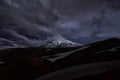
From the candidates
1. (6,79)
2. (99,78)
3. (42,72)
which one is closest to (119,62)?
(99,78)

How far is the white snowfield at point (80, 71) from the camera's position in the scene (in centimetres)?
98

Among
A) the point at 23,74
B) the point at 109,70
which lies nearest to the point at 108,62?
the point at 109,70

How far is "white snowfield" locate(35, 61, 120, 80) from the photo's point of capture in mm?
983

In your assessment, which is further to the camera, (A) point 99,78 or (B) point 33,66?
(B) point 33,66

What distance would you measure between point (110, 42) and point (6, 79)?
1381 millimetres

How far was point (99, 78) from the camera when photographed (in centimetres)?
88

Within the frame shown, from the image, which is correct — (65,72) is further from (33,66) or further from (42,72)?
(33,66)

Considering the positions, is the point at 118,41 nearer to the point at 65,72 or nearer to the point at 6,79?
the point at 65,72

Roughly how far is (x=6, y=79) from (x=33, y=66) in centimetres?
20

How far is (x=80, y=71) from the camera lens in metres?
1.04

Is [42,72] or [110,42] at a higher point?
[110,42]

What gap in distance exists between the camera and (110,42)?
2047mm

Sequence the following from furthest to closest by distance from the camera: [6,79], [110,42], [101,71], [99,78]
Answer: [110,42], [6,79], [101,71], [99,78]

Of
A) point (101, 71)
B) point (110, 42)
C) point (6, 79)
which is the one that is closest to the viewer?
point (101, 71)
